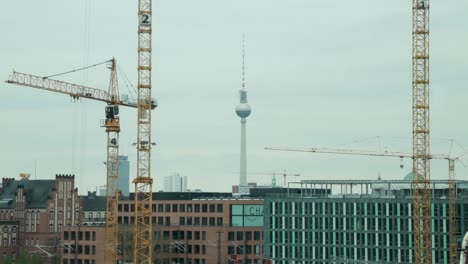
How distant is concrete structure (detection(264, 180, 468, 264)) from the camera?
162m

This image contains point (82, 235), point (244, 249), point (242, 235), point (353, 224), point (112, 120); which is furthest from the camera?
point (242, 235)

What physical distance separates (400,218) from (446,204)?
8.06 metres

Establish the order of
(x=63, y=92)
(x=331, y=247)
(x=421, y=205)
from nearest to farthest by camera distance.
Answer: (x=421, y=205) < (x=63, y=92) < (x=331, y=247)

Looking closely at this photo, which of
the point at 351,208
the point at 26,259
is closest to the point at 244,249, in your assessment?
the point at 351,208

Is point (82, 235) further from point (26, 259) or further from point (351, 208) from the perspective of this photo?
point (351, 208)

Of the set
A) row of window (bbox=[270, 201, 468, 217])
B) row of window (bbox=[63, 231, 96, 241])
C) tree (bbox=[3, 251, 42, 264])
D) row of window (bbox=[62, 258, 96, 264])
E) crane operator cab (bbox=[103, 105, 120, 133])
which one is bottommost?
row of window (bbox=[62, 258, 96, 264])

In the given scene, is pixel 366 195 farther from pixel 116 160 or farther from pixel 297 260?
pixel 116 160

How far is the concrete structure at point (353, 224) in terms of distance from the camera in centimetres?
16233

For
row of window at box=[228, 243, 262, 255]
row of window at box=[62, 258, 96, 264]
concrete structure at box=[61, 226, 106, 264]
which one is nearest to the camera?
concrete structure at box=[61, 226, 106, 264]

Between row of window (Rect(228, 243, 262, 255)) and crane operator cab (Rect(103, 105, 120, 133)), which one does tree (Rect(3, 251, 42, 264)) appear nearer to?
row of window (Rect(228, 243, 262, 255))

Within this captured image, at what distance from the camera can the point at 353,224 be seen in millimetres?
170875

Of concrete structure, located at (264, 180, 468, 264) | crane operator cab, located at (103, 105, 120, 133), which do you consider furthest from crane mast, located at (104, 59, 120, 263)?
concrete structure, located at (264, 180, 468, 264)

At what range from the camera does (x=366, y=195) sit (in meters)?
173

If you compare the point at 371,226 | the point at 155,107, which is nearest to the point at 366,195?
the point at 371,226
